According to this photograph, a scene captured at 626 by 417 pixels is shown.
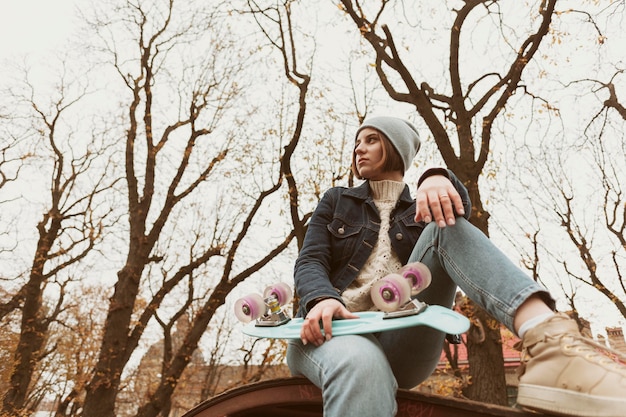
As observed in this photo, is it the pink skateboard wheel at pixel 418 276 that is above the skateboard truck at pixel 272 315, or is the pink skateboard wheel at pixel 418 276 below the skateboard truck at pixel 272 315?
above

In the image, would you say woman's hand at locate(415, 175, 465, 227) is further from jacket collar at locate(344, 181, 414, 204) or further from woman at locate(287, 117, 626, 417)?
jacket collar at locate(344, 181, 414, 204)

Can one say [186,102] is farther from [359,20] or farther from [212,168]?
[359,20]

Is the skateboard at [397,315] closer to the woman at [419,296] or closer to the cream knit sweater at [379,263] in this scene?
the woman at [419,296]

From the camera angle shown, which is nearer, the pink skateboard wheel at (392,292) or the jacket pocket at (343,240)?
the pink skateboard wheel at (392,292)

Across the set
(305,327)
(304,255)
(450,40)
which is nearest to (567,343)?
(305,327)

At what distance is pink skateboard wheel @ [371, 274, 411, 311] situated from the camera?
140cm

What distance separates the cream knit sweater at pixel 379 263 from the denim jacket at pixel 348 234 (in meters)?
0.02

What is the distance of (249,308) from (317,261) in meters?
0.32

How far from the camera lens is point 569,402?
107 cm

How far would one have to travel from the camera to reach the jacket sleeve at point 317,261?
153 centimetres

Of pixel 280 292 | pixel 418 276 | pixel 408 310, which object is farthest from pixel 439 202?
pixel 280 292

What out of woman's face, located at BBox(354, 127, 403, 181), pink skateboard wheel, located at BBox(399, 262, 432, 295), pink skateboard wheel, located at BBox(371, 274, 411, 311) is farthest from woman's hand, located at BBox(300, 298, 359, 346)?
woman's face, located at BBox(354, 127, 403, 181)

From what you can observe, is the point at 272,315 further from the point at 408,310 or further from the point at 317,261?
the point at 408,310

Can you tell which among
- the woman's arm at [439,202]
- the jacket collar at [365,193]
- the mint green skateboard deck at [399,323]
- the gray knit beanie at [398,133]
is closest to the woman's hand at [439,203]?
the woman's arm at [439,202]
